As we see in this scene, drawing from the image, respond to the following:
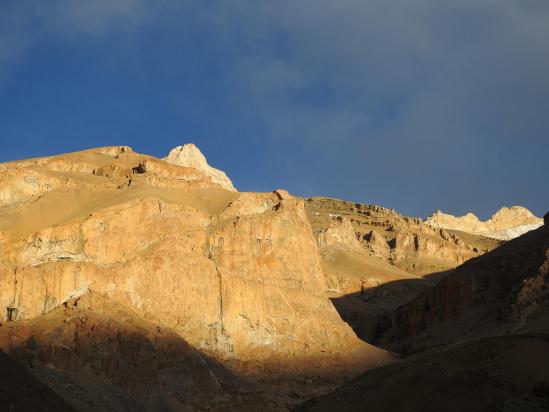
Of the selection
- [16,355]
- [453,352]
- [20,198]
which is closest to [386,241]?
[20,198]

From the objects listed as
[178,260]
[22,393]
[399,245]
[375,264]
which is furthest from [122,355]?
[399,245]

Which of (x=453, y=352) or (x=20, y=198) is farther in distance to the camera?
(x=20, y=198)

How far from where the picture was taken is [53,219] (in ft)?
307

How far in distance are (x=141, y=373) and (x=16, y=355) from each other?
1106cm

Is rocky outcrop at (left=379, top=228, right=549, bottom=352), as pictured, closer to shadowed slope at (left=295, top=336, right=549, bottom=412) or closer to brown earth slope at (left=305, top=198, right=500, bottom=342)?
brown earth slope at (left=305, top=198, right=500, bottom=342)

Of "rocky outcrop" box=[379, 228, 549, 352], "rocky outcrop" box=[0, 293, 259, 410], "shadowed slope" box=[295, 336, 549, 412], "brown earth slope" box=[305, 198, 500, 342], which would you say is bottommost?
"shadowed slope" box=[295, 336, 549, 412]

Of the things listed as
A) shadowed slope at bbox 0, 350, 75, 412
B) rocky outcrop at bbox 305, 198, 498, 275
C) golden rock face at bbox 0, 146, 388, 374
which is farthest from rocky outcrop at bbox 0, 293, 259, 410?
rocky outcrop at bbox 305, 198, 498, 275

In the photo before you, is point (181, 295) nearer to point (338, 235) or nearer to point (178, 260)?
point (178, 260)

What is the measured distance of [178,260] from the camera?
92875mm

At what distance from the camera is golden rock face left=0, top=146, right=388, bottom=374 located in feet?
287

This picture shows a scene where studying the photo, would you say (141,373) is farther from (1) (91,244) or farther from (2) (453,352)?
(2) (453,352)

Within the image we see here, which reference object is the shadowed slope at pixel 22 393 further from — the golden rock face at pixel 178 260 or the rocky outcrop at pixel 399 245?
the rocky outcrop at pixel 399 245

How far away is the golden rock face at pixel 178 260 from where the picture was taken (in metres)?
87.4

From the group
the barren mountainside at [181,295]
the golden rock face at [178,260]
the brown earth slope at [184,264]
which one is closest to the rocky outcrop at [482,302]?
the barren mountainside at [181,295]
